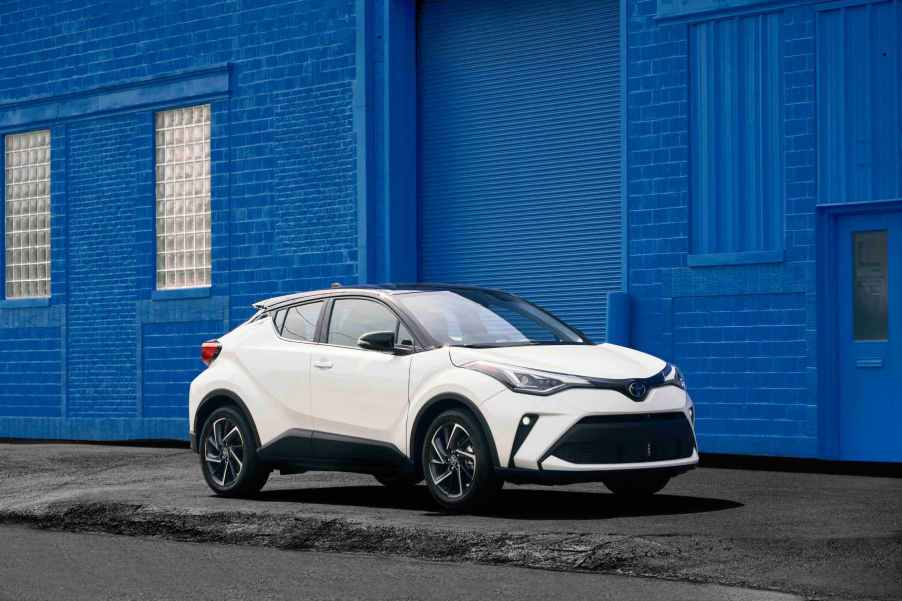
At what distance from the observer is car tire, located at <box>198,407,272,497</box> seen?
42.1 ft

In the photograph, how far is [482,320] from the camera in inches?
476

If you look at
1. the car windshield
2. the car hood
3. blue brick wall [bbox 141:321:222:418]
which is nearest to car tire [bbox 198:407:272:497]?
the car windshield

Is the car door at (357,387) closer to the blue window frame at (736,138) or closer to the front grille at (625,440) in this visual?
the front grille at (625,440)

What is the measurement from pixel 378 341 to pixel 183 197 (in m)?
11.1

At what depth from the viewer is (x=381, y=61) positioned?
19984 millimetres

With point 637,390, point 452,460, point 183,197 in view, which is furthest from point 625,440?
point 183,197

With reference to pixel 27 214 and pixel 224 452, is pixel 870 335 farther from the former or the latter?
pixel 27 214

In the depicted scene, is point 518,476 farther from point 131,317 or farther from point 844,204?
point 131,317

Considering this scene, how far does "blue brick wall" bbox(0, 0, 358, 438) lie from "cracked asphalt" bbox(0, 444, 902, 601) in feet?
19.5

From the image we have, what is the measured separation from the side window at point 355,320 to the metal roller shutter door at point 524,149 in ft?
20.5

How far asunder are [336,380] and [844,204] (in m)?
6.18

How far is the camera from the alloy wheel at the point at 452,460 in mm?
11109

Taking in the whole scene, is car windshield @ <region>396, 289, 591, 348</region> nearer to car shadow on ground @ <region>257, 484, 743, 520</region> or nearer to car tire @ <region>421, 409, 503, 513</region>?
car tire @ <region>421, 409, 503, 513</region>

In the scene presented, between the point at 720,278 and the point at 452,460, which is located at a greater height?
the point at 720,278
